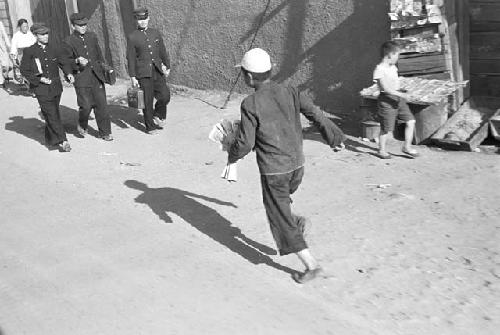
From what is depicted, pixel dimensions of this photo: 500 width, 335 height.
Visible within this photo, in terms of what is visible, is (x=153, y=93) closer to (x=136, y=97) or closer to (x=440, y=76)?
(x=136, y=97)

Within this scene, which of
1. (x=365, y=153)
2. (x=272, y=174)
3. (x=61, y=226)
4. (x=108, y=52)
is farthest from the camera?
(x=108, y=52)

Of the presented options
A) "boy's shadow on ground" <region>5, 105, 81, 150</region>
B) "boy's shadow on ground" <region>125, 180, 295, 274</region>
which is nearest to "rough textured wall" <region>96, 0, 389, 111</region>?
"boy's shadow on ground" <region>5, 105, 81, 150</region>

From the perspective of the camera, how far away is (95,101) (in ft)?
31.2

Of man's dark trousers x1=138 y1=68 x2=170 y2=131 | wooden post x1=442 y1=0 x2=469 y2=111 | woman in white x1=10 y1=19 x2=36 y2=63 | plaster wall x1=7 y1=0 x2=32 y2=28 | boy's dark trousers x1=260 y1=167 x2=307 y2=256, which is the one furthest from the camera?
plaster wall x1=7 y1=0 x2=32 y2=28

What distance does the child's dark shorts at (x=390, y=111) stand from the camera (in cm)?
798

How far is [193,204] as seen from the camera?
7051mm

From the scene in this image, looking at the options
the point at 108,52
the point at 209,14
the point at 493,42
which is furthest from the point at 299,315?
the point at 108,52

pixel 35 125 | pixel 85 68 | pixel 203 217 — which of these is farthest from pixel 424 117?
pixel 35 125

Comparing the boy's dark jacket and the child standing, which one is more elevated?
the boy's dark jacket

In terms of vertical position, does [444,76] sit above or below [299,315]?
above

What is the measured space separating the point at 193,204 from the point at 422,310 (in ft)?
9.87

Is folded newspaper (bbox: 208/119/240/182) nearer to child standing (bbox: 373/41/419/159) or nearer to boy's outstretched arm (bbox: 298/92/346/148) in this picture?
boy's outstretched arm (bbox: 298/92/346/148)

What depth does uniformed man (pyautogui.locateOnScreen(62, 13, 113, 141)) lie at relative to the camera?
9219mm

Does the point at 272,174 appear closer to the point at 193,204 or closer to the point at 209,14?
the point at 193,204
